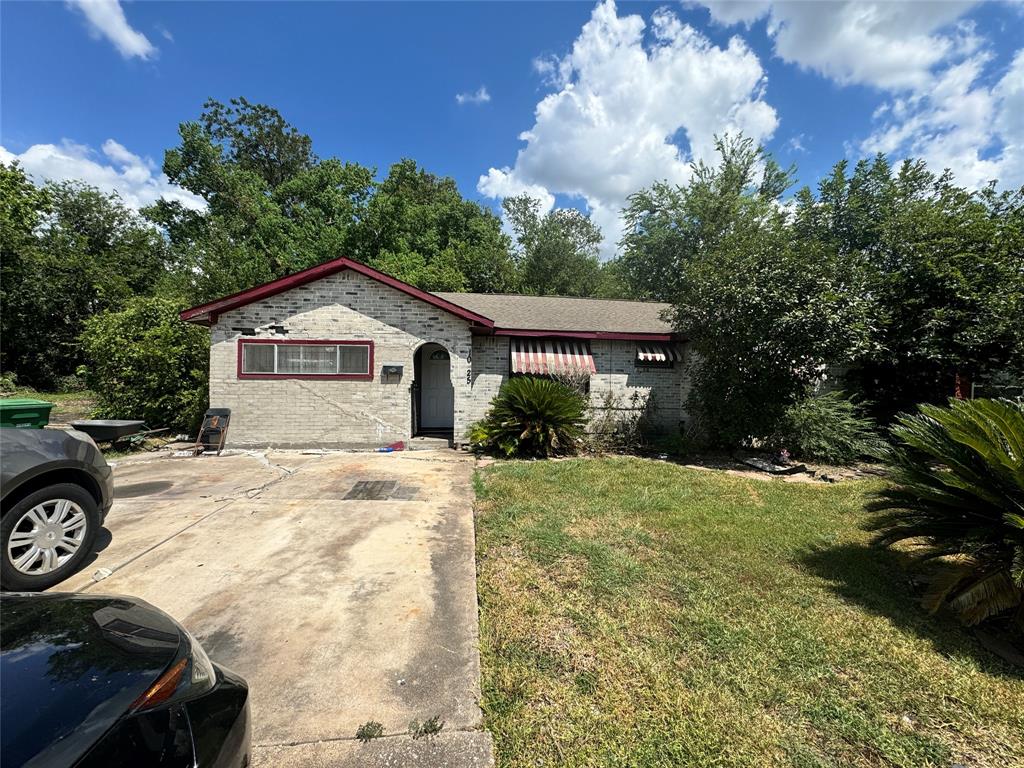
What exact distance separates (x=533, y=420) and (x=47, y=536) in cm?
717

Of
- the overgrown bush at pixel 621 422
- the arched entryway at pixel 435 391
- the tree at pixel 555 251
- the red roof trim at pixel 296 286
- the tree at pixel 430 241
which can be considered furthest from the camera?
the tree at pixel 555 251

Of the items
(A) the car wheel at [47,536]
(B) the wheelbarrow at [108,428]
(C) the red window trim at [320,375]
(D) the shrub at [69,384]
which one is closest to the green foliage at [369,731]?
(A) the car wheel at [47,536]

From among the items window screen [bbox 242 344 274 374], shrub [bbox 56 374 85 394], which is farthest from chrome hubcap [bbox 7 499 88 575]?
shrub [bbox 56 374 85 394]

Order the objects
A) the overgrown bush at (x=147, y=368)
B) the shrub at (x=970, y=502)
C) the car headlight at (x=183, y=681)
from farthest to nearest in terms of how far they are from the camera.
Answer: the overgrown bush at (x=147, y=368) → the shrub at (x=970, y=502) → the car headlight at (x=183, y=681)

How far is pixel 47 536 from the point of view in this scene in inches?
143

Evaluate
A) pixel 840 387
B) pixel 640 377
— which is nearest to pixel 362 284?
pixel 640 377

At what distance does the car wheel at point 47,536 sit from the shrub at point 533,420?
6.53 m

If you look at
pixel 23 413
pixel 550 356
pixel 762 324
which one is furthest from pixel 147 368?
pixel 762 324

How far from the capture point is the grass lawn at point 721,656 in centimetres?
224

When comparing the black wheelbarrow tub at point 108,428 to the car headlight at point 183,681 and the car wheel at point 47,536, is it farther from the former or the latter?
the car headlight at point 183,681

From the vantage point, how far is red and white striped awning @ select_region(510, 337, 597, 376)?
35.6 feet

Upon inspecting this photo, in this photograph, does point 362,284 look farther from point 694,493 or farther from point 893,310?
point 893,310

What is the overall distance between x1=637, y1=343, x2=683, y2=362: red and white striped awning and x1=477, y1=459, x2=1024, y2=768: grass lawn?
21.7 feet

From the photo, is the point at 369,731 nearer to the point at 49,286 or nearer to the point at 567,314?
the point at 567,314
